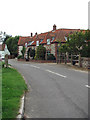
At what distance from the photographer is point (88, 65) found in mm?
22281

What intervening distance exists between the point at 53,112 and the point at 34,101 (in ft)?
5.48

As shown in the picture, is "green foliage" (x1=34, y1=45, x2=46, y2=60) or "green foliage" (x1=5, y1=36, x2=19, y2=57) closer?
"green foliage" (x1=34, y1=45, x2=46, y2=60)

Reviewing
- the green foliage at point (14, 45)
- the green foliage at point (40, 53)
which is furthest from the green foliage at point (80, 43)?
the green foliage at point (14, 45)

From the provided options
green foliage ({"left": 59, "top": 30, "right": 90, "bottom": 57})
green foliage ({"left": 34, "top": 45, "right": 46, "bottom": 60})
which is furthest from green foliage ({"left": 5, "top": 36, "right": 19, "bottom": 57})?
green foliage ({"left": 59, "top": 30, "right": 90, "bottom": 57})

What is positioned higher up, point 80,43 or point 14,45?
point 14,45

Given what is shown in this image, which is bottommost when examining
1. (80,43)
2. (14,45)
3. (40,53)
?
(40,53)

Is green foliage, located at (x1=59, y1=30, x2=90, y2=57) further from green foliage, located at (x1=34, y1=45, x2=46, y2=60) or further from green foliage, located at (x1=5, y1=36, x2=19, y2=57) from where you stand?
green foliage, located at (x1=5, y1=36, x2=19, y2=57)

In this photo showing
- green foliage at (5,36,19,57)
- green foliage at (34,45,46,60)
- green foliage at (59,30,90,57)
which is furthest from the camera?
green foliage at (5,36,19,57)

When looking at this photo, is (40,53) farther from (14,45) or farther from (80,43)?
(14,45)

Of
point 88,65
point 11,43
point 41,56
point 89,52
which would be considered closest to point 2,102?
point 88,65

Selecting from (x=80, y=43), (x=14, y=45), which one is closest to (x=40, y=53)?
(x=80, y=43)

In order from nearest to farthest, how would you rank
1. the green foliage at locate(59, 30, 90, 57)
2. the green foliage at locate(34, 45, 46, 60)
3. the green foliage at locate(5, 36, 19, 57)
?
the green foliage at locate(59, 30, 90, 57) → the green foliage at locate(34, 45, 46, 60) → the green foliage at locate(5, 36, 19, 57)

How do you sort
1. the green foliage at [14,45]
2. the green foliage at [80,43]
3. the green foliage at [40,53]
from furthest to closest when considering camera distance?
the green foliage at [14,45] < the green foliage at [40,53] < the green foliage at [80,43]

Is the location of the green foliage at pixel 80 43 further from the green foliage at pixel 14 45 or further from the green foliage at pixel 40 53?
the green foliage at pixel 14 45
